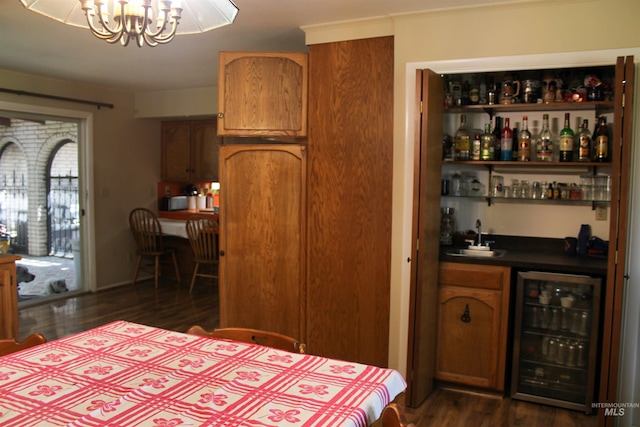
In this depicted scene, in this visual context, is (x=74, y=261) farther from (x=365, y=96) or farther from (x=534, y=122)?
(x=534, y=122)

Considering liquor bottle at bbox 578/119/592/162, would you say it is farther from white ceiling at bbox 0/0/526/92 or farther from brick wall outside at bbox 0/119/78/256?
brick wall outside at bbox 0/119/78/256

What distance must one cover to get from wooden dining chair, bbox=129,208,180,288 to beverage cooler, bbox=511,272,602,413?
4164 mm

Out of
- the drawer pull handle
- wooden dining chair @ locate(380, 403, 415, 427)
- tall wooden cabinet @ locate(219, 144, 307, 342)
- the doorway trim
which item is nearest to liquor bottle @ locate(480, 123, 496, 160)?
the drawer pull handle

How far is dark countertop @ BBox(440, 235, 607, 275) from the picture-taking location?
9.59 feet

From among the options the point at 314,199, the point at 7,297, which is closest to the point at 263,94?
the point at 314,199

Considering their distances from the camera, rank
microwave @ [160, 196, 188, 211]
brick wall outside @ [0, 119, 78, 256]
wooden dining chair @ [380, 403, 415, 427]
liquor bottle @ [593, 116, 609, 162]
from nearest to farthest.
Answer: wooden dining chair @ [380, 403, 415, 427], liquor bottle @ [593, 116, 609, 162], brick wall outside @ [0, 119, 78, 256], microwave @ [160, 196, 188, 211]

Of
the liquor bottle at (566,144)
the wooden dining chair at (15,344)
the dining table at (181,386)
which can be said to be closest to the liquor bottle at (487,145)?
the liquor bottle at (566,144)

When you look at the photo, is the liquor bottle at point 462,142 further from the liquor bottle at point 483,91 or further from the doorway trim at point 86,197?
the doorway trim at point 86,197

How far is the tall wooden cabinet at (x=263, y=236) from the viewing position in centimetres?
332

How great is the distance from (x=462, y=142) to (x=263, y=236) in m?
1.49

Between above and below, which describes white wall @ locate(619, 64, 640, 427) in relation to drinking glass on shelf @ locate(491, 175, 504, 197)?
below

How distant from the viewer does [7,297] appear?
319 cm

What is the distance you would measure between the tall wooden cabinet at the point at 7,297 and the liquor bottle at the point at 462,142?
9.71 feet

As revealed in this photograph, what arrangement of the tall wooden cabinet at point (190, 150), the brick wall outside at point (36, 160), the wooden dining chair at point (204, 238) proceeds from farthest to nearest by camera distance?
the tall wooden cabinet at point (190, 150)
the wooden dining chair at point (204, 238)
the brick wall outside at point (36, 160)
